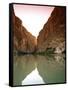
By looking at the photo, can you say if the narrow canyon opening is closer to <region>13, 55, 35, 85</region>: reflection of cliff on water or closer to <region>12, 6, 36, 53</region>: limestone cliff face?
<region>12, 6, 36, 53</region>: limestone cliff face

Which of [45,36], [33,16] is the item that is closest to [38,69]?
[45,36]

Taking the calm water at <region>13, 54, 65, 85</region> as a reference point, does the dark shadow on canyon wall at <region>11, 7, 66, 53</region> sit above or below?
above

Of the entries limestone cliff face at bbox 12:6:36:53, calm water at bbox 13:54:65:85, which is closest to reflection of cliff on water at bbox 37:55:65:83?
calm water at bbox 13:54:65:85

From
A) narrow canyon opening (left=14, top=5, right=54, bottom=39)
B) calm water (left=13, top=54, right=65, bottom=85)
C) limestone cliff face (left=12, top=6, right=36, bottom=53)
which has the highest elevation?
narrow canyon opening (left=14, top=5, right=54, bottom=39)

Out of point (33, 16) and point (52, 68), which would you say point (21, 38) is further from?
point (52, 68)

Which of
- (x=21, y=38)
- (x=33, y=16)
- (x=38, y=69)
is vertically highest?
(x=33, y=16)

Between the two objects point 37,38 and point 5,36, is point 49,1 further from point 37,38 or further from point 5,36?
point 5,36

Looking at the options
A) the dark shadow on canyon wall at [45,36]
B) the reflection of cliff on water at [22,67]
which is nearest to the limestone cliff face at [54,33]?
the dark shadow on canyon wall at [45,36]

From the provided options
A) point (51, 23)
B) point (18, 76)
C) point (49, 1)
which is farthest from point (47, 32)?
point (18, 76)
